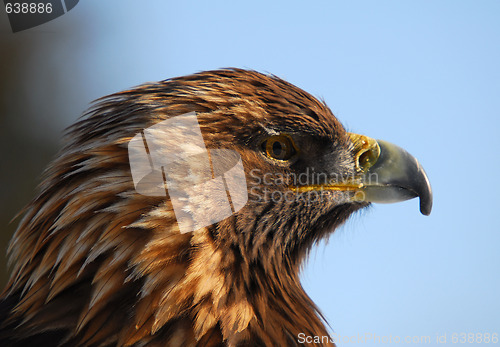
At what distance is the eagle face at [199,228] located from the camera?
2277mm

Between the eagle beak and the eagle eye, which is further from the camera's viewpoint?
the eagle beak

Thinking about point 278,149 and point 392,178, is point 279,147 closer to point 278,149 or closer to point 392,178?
point 278,149

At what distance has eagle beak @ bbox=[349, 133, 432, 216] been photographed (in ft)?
9.59

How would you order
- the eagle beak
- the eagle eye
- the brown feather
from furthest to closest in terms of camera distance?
the eagle beak < the eagle eye < the brown feather

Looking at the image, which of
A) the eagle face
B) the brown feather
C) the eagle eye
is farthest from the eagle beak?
the eagle eye

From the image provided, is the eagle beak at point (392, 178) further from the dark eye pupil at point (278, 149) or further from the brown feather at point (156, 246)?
the dark eye pupil at point (278, 149)


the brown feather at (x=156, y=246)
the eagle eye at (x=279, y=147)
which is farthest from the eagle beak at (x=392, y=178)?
the eagle eye at (x=279, y=147)

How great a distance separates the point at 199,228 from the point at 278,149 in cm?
61

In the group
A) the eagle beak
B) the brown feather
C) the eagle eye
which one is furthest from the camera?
the eagle beak

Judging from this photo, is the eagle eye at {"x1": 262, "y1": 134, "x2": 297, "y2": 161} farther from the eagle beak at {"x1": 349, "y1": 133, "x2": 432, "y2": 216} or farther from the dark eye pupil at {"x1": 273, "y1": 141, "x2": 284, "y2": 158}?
the eagle beak at {"x1": 349, "y1": 133, "x2": 432, "y2": 216}

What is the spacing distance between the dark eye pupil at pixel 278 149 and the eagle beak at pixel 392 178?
0.43 m

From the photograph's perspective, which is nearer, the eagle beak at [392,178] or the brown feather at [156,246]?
the brown feather at [156,246]

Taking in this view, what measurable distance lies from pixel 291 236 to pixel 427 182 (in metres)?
0.74

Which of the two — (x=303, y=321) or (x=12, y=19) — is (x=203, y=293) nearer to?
(x=303, y=321)
